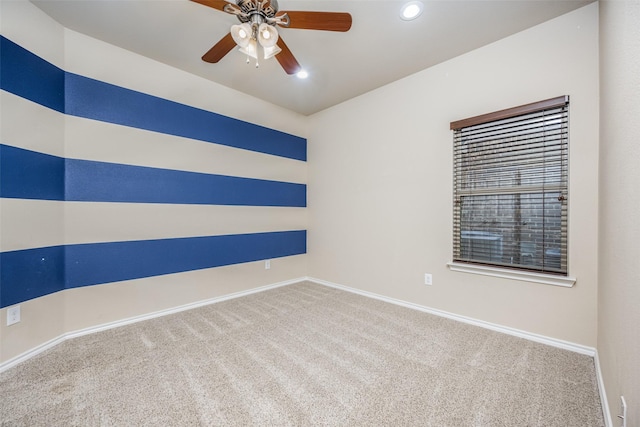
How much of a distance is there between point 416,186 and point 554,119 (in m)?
1.25

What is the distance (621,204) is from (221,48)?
102 inches

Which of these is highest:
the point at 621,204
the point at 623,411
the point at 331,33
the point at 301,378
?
the point at 331,33

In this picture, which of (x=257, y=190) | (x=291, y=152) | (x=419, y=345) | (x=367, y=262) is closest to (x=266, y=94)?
(x=291, y=152)

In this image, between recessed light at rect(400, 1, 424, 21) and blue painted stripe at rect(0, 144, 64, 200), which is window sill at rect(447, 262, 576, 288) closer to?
recessed light at rect(400, 1, 424, 21)

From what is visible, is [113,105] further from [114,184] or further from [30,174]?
[30,174]

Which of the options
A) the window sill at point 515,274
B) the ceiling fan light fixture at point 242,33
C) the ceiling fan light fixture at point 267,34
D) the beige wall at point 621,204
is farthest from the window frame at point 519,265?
the ceiling fan light fixture at point 242,33

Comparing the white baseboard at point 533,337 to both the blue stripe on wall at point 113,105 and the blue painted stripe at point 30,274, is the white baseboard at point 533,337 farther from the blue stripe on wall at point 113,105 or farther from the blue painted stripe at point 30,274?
the blue painted stripe at point 30,274

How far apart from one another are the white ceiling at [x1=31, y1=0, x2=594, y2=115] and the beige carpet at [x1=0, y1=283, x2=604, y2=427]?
268cm

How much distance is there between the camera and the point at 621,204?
1199 millimetres

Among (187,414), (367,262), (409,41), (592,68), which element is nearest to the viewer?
(187,414)

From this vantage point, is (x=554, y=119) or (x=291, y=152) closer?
(x=554, y=119)

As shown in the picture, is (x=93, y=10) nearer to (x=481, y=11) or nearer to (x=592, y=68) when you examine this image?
(x=481, y=11)

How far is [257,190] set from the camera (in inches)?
142

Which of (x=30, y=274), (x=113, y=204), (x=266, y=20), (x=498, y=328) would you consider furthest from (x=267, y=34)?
(x=498, y=328)
